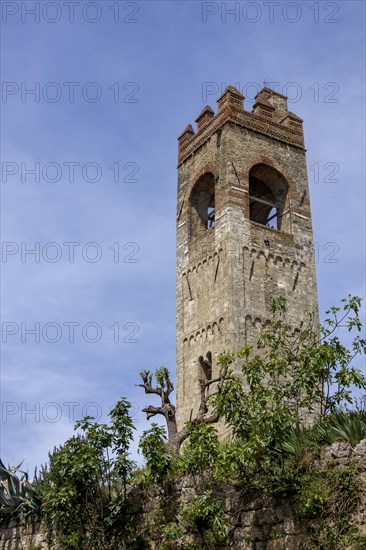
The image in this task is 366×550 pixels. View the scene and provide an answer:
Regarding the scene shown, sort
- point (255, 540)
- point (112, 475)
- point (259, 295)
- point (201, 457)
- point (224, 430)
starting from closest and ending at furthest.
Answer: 1. point (255, 540)
2. point (201, 457)
3. point (112, 475)
4. point (224, 430)
5. point (259, 295)

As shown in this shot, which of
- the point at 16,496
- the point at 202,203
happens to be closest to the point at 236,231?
the point at 202,203

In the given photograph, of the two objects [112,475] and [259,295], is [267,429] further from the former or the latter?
[259,295]

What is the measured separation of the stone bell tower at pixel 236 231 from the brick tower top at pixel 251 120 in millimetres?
40

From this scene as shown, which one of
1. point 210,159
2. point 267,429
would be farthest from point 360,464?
point 210,159

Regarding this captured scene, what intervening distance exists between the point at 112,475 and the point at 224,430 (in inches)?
361

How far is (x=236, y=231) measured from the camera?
2250 cm

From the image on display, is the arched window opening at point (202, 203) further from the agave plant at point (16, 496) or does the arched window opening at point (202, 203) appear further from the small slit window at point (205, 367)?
the agave plant at point (16, 496)

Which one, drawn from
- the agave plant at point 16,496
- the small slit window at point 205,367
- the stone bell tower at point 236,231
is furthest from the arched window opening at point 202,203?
the agave plant at point 16,496

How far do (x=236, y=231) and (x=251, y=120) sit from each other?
4.70 m

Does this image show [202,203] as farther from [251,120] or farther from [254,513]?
[254,513]

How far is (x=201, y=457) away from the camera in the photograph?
30.7ft

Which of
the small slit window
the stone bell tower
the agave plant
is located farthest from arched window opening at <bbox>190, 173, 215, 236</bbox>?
the agave plant

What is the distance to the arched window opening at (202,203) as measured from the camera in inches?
981

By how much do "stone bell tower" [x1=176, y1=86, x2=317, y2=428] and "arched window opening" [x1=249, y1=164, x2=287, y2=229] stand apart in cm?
4
